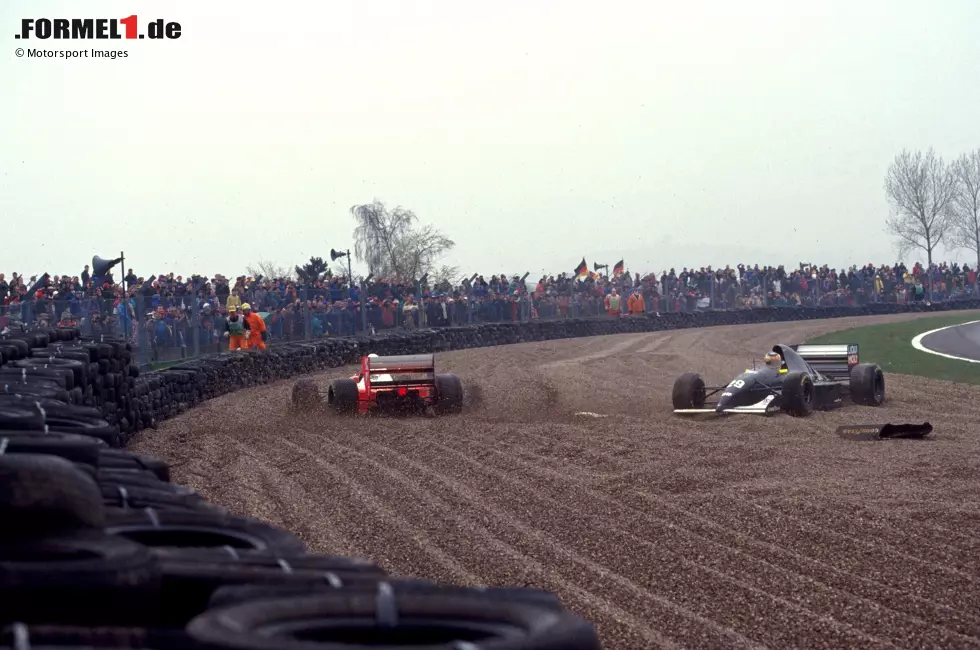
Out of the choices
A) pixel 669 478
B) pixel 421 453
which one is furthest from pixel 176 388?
pixel 669 478

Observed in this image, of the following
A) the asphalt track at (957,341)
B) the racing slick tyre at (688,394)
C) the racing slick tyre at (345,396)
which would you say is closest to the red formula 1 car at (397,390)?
the racing slick tyre at (345,396)

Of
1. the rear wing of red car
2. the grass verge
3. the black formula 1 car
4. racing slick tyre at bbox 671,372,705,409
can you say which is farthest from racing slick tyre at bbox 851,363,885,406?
the rear wing of red car

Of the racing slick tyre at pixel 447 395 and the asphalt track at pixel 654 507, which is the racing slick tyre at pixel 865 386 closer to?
the asphalt track at pixel 654 507

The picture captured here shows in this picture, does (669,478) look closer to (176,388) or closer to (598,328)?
(176,388)

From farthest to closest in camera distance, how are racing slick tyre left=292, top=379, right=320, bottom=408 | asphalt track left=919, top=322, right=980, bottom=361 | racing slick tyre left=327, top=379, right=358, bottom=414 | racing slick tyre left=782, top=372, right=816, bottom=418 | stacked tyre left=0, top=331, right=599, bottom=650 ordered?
1. asphalt track left=919, top=322, right=980, bottom=361
2. racing slick tyre left=292, top=379, right=320, bottom=408
3. racing slick tyre left=327, top=379, right=358, bottom=414
4. racing slick tyre left=782, top=372, right=816, bottom=418
5. stacked tyre left=0, top=331, right=599, bottom=650

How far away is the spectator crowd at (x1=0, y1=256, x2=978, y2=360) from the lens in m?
18.2

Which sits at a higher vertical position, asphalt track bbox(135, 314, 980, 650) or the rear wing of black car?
the rear wing of black car

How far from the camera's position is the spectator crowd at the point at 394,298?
715 inches

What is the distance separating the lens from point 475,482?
33.4 ft

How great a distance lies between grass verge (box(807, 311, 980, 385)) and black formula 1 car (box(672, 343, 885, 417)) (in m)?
3.93

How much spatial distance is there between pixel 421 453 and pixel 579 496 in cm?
314

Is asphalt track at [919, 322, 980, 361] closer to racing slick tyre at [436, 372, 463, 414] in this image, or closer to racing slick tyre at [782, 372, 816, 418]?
racing slick tyre at [782, 372, 816, 418]

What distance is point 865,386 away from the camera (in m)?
16.6

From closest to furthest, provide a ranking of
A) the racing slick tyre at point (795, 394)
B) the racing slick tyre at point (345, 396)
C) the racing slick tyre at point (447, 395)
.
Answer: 1. the racing slick tyre at point (795, 394)
2. the racing slick tyre at point (345, 396)
3. the racing slick tyre at point (447, 395)
